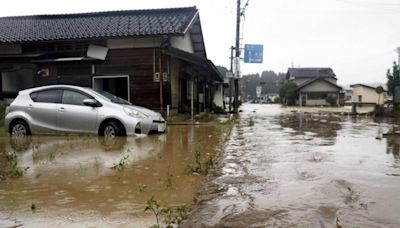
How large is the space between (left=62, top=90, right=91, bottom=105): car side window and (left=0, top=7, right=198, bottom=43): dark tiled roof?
21.2 ft

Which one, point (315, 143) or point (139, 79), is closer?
point (315, 143)

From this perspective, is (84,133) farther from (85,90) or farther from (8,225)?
(8,225)

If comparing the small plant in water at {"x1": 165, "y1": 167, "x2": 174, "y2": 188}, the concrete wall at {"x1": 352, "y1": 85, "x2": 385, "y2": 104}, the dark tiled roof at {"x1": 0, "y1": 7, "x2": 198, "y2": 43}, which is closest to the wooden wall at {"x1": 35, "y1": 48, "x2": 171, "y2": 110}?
the dark tiled roof at {"x1": 0, "y1": 7, "x2": 198, "y2": 43}

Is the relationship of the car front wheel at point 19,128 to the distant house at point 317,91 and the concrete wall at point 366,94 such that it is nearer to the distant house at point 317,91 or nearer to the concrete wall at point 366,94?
the distant house at point 317,91

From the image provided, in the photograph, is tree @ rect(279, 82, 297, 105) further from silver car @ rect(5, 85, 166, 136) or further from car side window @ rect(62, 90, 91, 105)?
car side window @ rect(62, 90, 91, 105)

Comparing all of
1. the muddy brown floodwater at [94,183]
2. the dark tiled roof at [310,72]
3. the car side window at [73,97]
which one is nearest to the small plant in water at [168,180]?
the muddy brown floodwater at [94,183]

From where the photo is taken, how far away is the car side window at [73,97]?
34.0 ft

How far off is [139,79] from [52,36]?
4.26 m

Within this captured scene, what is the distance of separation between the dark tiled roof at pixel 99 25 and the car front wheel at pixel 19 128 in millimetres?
6816

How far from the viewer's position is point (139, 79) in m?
17.0

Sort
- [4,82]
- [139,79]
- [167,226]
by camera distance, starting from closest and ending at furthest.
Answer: [167,226] < [139,79] < [4,82]

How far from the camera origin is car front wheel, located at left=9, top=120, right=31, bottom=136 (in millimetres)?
10750

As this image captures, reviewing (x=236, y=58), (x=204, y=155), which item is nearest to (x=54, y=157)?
(x=204, y=155)

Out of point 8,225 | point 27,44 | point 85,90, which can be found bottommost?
point 8,225
